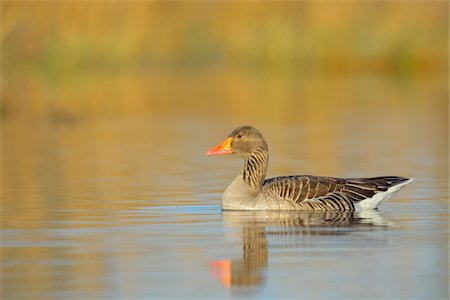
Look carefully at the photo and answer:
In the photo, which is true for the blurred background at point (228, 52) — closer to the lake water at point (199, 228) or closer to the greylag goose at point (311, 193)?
the lake water at point (199, 228)

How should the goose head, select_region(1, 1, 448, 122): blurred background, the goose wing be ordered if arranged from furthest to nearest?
select_region(1, 1, 448, 122): blurred background, the goose head, the goose wing

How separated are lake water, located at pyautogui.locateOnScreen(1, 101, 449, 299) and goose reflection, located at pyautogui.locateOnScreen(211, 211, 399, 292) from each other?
2 cm

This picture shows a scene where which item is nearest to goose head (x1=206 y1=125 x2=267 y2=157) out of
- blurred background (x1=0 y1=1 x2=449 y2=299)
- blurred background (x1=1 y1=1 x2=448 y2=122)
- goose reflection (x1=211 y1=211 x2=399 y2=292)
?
blurred background (x1=0 y1=1 x2=449 y2=299)

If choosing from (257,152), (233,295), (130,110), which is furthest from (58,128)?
(233,295)

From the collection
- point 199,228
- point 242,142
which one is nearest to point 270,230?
point 199,228

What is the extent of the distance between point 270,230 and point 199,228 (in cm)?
70

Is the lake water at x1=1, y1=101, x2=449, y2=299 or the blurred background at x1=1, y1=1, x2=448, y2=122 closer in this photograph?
the lake water at x1=1, y1=101, x2=449, y2=299

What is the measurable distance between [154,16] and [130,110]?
14635 millimetres

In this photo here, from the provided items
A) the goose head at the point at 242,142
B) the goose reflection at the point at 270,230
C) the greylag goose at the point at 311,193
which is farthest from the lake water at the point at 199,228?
the goose head at the point at 242,142

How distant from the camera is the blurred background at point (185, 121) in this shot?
388 inches

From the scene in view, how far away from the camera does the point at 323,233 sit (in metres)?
11.1

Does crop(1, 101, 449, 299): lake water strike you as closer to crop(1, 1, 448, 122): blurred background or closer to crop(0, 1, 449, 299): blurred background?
crop(0, 1, 449, 299): blurred background

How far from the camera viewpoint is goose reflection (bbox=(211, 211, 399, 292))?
905cm

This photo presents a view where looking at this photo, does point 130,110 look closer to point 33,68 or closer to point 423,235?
point 33,68
